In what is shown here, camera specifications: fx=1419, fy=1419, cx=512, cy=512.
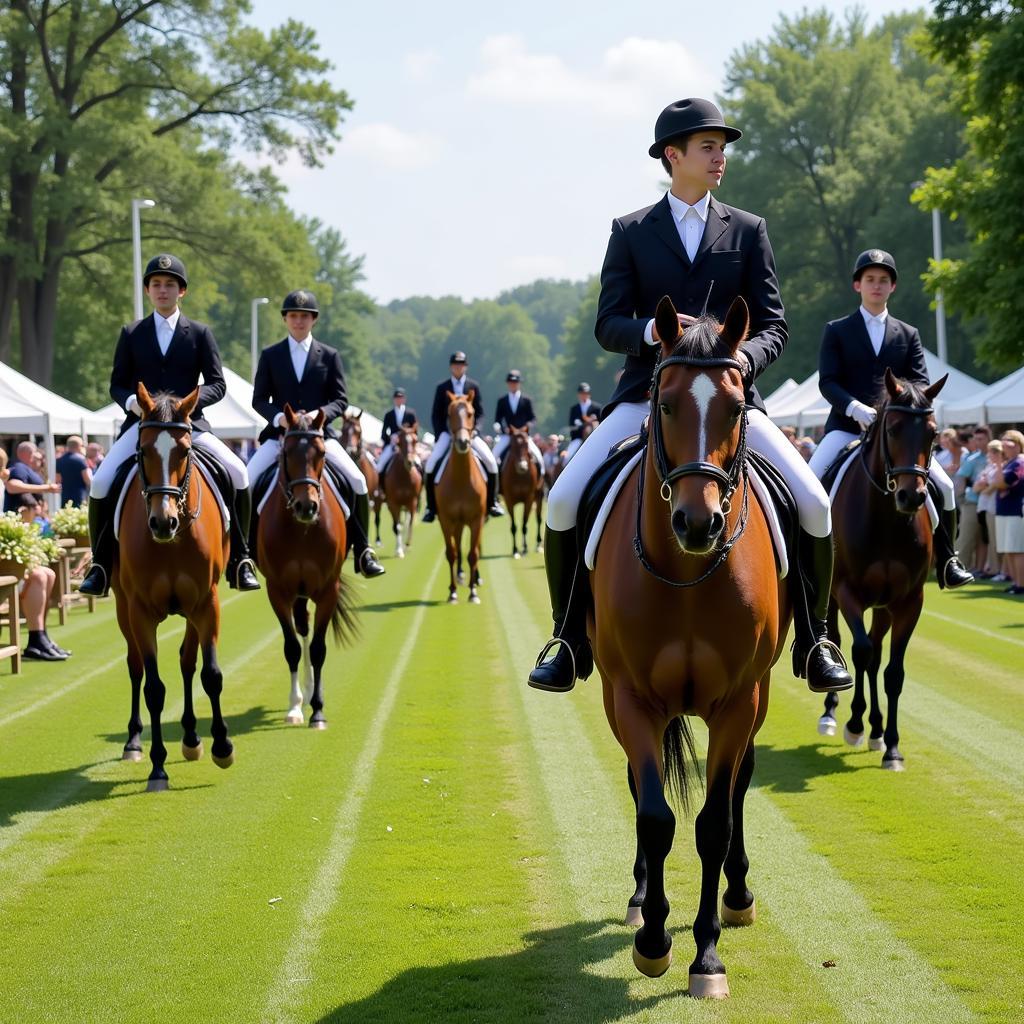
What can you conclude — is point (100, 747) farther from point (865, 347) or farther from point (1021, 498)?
point (1021, 498)

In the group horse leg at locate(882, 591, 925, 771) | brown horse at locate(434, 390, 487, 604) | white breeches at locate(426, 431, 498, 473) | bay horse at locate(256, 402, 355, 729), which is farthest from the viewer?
white breeches at locate(426, 431, 498, 473)

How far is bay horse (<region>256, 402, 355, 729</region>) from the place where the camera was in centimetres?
1142

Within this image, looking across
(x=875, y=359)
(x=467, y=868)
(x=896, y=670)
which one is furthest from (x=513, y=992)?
(x=875, y=359)

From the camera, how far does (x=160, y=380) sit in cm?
1049

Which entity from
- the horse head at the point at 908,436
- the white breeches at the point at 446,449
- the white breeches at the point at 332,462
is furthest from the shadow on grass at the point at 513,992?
the white breeches at the point at 446,449

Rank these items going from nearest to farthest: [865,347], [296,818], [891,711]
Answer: [296,818] < [891,711] < [865,347]

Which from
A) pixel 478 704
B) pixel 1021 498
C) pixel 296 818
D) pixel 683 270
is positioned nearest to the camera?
pixel 683 270

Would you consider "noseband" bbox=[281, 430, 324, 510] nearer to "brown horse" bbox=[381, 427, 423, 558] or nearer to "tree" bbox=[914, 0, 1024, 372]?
"brown horse" bbox=[381, 427, 423, 558]

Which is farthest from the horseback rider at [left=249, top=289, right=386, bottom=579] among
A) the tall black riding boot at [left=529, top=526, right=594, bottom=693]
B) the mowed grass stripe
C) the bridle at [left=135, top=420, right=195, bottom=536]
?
the tall black riding boot at [left=529, top=526, right=594, bottom=693]

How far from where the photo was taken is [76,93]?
47906 mm

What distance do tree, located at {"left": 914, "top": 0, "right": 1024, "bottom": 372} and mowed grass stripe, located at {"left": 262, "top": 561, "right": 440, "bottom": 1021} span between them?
21427 millimetres

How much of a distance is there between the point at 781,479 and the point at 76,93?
4649 centimetres

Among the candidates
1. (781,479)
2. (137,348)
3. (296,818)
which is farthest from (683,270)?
(137,348)

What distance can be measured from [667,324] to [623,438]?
1297 mm
